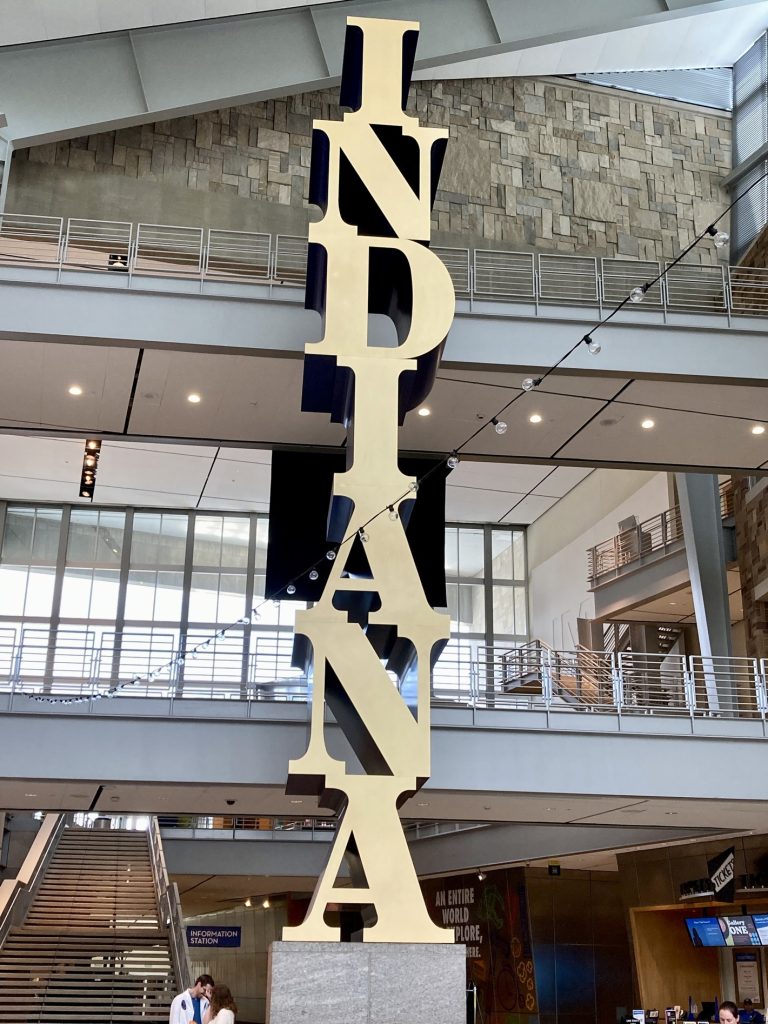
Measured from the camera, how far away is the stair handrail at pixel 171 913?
1764 centimetres

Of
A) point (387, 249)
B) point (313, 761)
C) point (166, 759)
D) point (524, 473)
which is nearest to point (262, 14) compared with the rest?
point (387, 249)

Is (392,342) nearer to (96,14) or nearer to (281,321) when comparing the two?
(281,321)

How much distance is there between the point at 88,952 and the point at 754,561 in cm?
1388

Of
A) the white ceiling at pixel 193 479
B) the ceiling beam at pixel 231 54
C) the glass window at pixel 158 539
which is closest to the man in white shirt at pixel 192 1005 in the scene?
the ceiling beam at pixel 231 54

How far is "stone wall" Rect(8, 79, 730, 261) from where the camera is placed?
2130 cm

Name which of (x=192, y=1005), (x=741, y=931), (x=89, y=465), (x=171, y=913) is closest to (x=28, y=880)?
(x=171, y=913)

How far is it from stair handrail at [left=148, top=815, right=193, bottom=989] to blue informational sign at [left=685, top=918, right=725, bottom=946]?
9.38 m

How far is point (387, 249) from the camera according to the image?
1259cm

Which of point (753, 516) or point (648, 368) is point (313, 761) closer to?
point (648, 368)

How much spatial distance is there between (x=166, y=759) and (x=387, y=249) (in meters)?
6.95

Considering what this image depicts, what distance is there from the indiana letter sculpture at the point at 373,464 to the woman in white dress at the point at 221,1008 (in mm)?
1986

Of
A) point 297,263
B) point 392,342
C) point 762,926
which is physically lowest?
point 762,926

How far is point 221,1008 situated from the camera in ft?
35.4

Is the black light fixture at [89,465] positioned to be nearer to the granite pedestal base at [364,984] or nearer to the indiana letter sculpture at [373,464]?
the indiana letter sculpture at [373,464]
